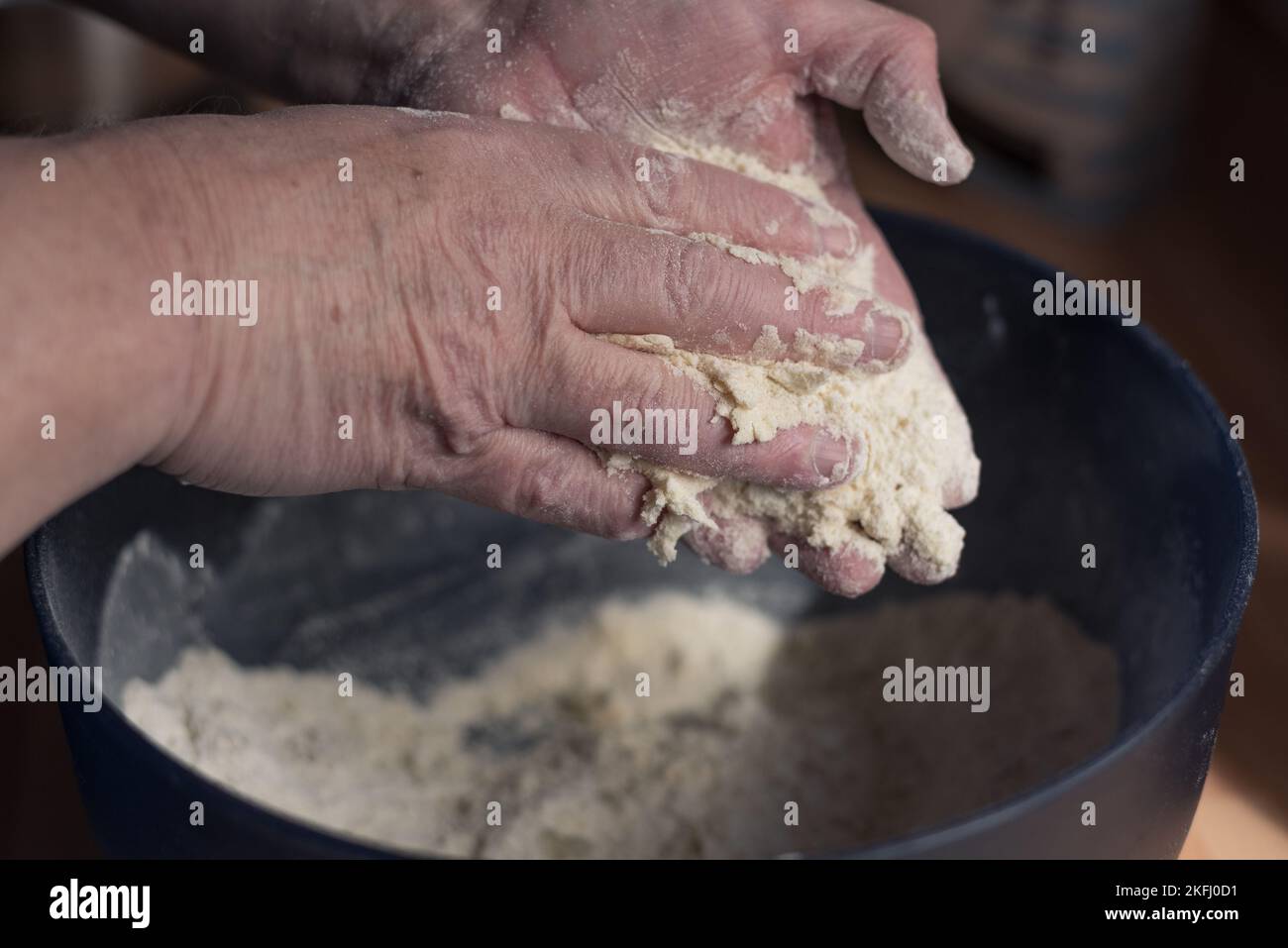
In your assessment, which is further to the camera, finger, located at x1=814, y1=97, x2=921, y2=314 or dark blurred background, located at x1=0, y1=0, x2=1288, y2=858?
dark blurred background, located at x1=0, y1=0, x2=1288, y2=858

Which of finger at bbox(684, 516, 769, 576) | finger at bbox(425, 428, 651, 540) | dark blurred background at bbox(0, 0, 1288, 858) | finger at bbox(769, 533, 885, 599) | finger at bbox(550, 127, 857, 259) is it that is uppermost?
dark blurred background at bbox(0, 0, 1288, 858)

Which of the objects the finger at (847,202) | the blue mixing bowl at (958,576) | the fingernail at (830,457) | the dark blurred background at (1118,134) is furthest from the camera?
the dark blurred background at (1118,134)

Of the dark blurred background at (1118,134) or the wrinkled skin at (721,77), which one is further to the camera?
the dark blurred background at (1118,134)

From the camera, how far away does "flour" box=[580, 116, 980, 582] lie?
615 millimetres

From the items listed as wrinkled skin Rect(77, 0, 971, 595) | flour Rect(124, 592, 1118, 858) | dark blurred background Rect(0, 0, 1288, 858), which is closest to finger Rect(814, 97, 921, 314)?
wrinkled skin Rect(77, 0, 971, 595)

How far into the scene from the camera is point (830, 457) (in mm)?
624

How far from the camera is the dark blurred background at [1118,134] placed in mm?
1151

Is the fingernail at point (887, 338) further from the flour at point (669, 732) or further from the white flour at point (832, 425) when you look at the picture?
the flour at point (669, 732)

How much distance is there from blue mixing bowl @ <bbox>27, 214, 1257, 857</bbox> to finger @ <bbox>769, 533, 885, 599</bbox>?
156 millimetres

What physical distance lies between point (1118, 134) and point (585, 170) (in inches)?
31.4

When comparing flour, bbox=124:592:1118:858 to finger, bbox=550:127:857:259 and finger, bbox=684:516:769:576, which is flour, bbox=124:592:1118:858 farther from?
finger, bbox=550:127:857:259

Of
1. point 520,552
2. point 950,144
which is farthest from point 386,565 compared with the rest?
point 950,144

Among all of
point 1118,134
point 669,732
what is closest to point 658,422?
point 669,732

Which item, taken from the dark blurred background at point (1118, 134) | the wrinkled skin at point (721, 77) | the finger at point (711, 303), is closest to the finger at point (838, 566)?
the wrinkled skin at point (721, 77)
